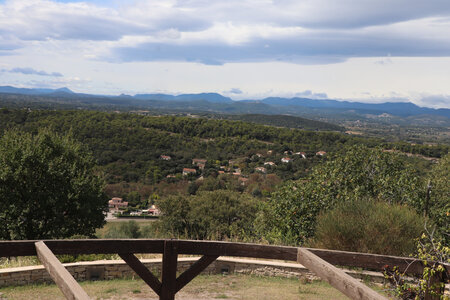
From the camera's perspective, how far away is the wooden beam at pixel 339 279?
78.2 inches

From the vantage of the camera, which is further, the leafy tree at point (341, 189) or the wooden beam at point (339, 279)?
the leafy tree at point (341, 189)

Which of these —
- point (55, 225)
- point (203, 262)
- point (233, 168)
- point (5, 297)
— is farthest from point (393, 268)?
point (233, 168)

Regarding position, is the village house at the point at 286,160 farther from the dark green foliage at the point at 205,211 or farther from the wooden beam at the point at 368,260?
the wooden beam at the point at 368,260

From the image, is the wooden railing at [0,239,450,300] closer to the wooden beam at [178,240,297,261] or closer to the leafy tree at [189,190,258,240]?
the wooden beam at [178,240,297,261]

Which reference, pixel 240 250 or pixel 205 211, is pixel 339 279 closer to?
pixel 240 250

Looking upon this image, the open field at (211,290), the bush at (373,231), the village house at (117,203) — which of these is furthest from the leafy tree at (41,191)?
the village house at (117,203)

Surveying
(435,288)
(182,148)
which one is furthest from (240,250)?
(182,148)

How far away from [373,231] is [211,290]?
2826mm

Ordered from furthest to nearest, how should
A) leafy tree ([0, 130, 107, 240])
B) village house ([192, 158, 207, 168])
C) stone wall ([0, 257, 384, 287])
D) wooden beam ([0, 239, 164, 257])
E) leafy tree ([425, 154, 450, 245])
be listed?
village house ([192, 158, 207, 168]), leafy tree ([0, 130, 107, 240]), leafy tree ([425, 154, 450, 245]), stone wall ([0, 257, 384, 287]), wooden beam ([0, 239, 164, 257])

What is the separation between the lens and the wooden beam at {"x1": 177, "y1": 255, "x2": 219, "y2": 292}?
273 centimetres

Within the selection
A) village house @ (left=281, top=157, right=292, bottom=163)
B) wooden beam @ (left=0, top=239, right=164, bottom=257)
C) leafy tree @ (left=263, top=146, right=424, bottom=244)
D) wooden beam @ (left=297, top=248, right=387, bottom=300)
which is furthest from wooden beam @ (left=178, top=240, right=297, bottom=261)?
village house @ (left=281, top=157, right=292, bottom=163)

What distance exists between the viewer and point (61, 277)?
6.46 ft

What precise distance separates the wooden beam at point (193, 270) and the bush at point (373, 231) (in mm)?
3731

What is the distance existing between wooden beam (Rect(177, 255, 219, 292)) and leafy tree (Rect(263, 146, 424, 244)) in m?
5.47
